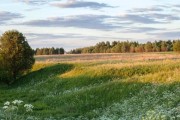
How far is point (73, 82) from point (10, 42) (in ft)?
77.5

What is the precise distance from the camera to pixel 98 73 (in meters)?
51.6

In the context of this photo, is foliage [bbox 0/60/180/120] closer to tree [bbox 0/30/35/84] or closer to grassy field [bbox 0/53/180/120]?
grassy field [bbox 0/53/180/120]

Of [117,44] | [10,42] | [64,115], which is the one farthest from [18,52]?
[117,44]

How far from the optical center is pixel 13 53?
70625mm

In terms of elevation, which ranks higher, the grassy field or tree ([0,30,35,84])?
tree ([0,30,35,84])

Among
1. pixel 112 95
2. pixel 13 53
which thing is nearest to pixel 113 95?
pixel 112 95

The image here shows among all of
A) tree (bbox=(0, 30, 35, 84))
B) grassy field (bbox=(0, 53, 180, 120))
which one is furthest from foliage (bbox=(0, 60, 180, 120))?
tree (bbox=(0, 30, 35, 84))

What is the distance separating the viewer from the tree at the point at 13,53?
7069cm

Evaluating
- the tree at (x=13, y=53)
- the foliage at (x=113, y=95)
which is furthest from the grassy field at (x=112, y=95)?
the tree at (x=13, y=53)

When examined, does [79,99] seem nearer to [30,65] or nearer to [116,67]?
[116,67]

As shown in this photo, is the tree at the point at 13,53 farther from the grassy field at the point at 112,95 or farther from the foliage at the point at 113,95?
the foliage at the point at 113,95

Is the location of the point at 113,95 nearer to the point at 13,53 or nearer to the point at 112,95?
the point at 112,95

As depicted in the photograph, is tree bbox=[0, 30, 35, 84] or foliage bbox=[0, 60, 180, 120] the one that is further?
tree bbox=[0, 30, 35, 84]

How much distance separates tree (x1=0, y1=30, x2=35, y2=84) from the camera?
2783 inches
